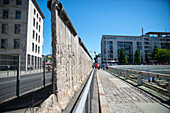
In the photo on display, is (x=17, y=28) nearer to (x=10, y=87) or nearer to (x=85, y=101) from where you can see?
(x=10, y=87)

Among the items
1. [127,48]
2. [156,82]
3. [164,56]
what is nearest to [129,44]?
[127,48]

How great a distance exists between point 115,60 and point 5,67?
2508 inches

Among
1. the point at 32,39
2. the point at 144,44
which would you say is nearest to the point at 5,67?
the point at 32,39

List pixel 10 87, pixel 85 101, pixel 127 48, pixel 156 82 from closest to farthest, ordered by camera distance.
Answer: pixel 85 101 < pixel 10 87 < pixel 156 82 < pixel 127 48

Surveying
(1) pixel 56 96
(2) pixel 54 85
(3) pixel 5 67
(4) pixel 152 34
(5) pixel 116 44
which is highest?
(4) pixel 152 34

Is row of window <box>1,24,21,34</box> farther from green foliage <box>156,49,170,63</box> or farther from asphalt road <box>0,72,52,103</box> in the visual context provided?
green foliage <box>156,49,170,63</box>

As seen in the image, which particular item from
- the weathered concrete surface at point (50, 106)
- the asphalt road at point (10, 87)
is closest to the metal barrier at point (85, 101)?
the weathered concrete surface at point (50, 106)

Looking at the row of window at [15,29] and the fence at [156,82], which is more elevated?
the row of window at [15,29]

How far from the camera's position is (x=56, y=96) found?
7.01 feet

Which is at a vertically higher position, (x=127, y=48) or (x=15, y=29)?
(x=127, y=48)

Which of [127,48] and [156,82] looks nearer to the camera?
[156,82]

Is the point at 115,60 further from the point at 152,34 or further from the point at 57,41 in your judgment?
the point at 57,41

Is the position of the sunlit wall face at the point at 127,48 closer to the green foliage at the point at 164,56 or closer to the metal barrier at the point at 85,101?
the green foliage at the point at 164,56

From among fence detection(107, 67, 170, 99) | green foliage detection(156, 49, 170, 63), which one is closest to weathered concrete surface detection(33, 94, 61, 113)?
fence detection(107, 67, 170, 99)
